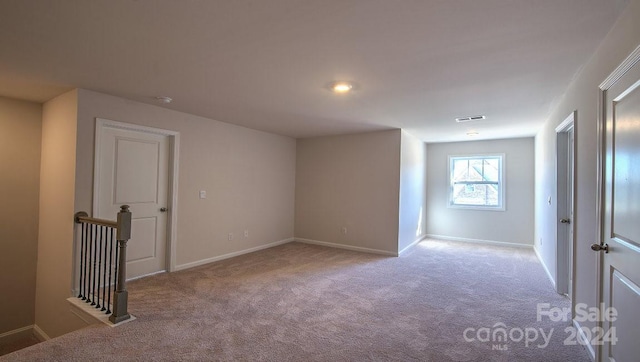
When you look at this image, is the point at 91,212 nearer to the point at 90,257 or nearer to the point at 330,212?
the point at 90,257

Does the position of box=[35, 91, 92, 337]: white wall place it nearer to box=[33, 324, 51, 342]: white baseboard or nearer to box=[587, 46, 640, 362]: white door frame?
box=[33, 324, 51, 342]: white baseboard

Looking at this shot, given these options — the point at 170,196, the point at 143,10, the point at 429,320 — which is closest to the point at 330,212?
the point at 170,196

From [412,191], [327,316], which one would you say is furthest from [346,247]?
[327,316]

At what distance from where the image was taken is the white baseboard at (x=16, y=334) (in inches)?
146

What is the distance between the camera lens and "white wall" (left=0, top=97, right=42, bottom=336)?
3680 mm

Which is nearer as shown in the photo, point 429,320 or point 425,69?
point 425,69

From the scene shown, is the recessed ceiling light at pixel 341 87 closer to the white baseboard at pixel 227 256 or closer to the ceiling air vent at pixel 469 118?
the ceiling air vent at pixel 469 118

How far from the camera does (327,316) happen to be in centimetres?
292

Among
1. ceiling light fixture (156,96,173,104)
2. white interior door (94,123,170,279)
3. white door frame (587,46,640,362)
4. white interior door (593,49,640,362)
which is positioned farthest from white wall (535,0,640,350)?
white interior door (94,123,170,279)

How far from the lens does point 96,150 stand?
3.44 metres

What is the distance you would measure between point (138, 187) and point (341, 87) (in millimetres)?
2931

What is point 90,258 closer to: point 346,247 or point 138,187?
point 138,187

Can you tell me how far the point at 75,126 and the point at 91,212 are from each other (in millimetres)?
974

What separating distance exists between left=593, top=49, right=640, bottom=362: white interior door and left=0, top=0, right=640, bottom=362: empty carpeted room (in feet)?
0.06
